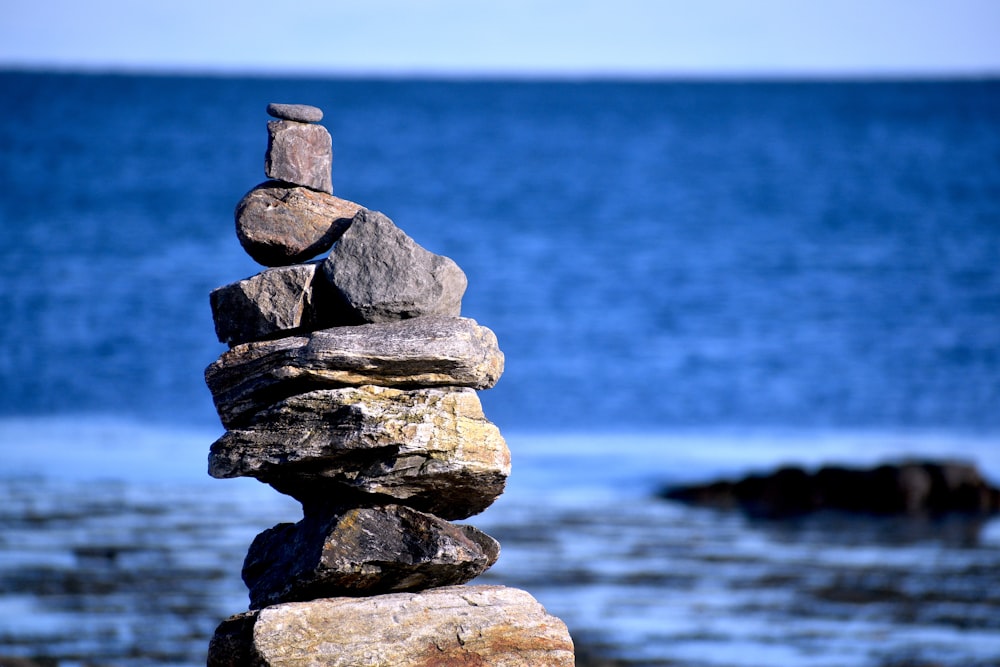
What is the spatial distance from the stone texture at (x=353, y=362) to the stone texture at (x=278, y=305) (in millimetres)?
122

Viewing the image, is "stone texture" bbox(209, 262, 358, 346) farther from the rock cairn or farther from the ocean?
the ocean

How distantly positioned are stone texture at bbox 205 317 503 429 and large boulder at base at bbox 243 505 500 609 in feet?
2.89

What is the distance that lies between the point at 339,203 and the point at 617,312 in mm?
38409

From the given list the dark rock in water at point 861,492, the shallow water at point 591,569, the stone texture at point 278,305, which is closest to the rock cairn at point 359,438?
the stone texture at point 278,305

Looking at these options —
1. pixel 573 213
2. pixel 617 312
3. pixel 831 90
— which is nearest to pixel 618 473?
pixel 617 312

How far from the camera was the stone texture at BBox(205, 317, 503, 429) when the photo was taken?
836cm

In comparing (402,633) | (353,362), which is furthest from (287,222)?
(402,633)

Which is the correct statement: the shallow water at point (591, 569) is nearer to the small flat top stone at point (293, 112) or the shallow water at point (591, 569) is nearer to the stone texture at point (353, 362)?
the stone texture at point (353, 362)

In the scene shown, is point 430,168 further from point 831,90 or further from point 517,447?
point 831,90

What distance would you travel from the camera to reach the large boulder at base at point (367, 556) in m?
8.50

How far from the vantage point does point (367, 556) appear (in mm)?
8531

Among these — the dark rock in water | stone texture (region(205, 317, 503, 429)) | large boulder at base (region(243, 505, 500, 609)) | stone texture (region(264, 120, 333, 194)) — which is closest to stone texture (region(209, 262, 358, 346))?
stone texture (region(205, 317, 503, 429))

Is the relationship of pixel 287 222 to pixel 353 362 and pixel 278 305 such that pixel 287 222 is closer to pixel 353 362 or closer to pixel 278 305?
pixel 278 305

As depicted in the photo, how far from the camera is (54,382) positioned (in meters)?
33.3
